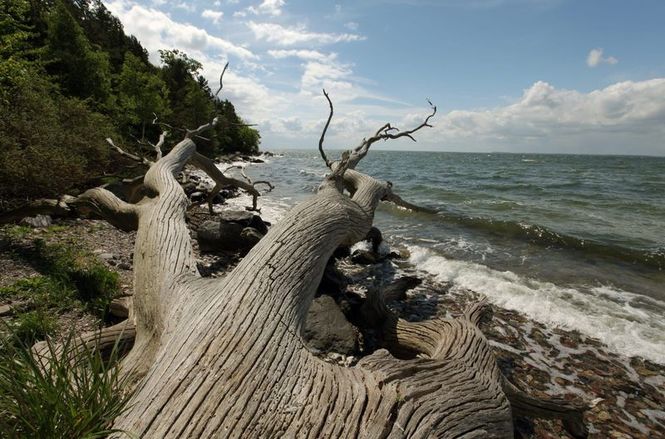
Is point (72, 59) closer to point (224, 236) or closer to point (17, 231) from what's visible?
point (17, 231)

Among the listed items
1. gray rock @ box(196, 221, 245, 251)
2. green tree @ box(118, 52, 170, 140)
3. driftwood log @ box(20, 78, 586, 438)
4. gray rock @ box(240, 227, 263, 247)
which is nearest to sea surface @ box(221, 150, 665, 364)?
driftwood log @ box(20, 78, 586, 438)

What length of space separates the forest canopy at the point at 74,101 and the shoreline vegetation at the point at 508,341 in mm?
1815

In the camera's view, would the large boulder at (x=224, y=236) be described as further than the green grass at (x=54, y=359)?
Yes

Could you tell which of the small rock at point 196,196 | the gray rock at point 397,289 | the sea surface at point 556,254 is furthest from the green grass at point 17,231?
the small rock at point 196,196

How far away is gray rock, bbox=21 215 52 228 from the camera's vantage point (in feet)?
21.9

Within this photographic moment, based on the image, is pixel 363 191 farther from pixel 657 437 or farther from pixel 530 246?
pixel 530 246

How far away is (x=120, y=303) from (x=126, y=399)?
8.12ft

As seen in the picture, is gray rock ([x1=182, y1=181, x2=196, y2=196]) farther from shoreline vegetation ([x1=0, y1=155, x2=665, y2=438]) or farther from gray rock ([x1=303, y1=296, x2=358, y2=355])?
gray rock ([x1=303, y1=296, x2=358, y2=355])

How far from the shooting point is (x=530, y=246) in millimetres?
9477

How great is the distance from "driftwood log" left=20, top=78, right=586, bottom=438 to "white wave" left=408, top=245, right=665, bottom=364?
8.36 ft

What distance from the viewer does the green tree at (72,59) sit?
23100 millimetres

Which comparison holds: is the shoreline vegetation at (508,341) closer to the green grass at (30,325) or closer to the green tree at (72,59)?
the green grass at (30,325)

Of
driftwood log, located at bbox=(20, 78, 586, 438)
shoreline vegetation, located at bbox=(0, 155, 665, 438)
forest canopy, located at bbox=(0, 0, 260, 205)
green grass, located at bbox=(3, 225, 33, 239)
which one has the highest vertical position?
forest canopy, located at bbox=(0, 0, 260, 205)

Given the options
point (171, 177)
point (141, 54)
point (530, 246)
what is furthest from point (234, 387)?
point (141, 54)
